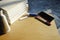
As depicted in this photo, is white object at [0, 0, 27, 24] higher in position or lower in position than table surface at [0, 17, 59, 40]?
higher

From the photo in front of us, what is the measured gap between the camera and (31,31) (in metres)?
0.88

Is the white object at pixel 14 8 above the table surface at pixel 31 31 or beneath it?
above

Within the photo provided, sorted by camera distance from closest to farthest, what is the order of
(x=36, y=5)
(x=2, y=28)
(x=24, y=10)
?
(x=2, y=28)
(x=24, y=10)
(x=36, y=5)

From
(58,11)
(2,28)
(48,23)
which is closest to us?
(2,28)

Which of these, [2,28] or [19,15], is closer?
[2,28]

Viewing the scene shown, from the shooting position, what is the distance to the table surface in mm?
825

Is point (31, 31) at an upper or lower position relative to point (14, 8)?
lower

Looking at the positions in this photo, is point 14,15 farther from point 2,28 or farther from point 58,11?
point 58,11

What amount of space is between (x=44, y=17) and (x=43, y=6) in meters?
1.39

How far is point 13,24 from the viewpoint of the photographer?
3.10ft

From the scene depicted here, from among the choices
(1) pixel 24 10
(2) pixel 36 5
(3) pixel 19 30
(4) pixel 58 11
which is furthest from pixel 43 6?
(3) pixel 19 30

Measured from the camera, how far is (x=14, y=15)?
0.95 meters

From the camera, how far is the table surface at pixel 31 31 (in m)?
0.83

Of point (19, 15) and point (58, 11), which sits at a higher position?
point (19, 15)
